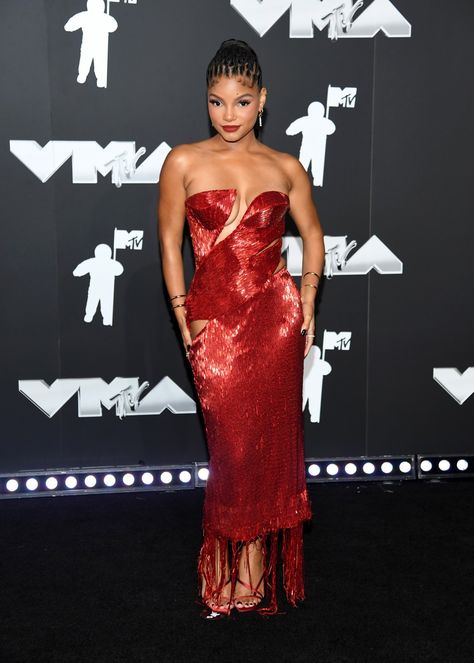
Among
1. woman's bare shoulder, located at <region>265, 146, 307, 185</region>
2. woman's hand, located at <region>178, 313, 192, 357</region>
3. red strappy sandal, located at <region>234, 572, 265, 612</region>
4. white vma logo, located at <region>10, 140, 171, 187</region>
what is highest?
white vma logo, located at <region>10, 140, 171, 187</region>

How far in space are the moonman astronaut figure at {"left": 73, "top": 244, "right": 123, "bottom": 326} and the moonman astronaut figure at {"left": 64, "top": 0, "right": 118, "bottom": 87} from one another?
837 mm

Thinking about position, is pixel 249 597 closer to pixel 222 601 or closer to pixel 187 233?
pixel 222 601

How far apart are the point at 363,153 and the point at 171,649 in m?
2.57

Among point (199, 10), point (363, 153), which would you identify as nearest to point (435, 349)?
point (363, 153)

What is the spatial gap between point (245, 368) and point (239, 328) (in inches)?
5.3

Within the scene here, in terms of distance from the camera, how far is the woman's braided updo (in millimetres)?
2676

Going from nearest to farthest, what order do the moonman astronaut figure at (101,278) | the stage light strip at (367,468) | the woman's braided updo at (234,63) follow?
the woman's braided updo at (234,63) → the moonman astronaut figure at (101,278) → the stage light strip at (367,468)

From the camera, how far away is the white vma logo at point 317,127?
4.04m

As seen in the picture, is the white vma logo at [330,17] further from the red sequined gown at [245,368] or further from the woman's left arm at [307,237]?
the red sequined gown at [245,368]

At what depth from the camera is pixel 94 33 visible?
12.7 ft

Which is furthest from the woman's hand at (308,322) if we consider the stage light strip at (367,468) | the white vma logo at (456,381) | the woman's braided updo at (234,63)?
the white vma logo at (456,381)

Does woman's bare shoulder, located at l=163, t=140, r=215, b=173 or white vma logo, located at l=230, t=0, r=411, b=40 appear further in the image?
white vma logo, located at l=230, t=0, r=411, b=40

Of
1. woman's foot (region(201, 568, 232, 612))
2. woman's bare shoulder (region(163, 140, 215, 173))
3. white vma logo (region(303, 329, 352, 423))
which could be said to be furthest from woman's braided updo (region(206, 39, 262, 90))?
white vma logo (region(303, 329, 352, 423))

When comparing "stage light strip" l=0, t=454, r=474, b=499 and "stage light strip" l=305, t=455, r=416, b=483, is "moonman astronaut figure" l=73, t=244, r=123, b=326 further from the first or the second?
"stage light strip" l=305, t=455, r=416, b=483
